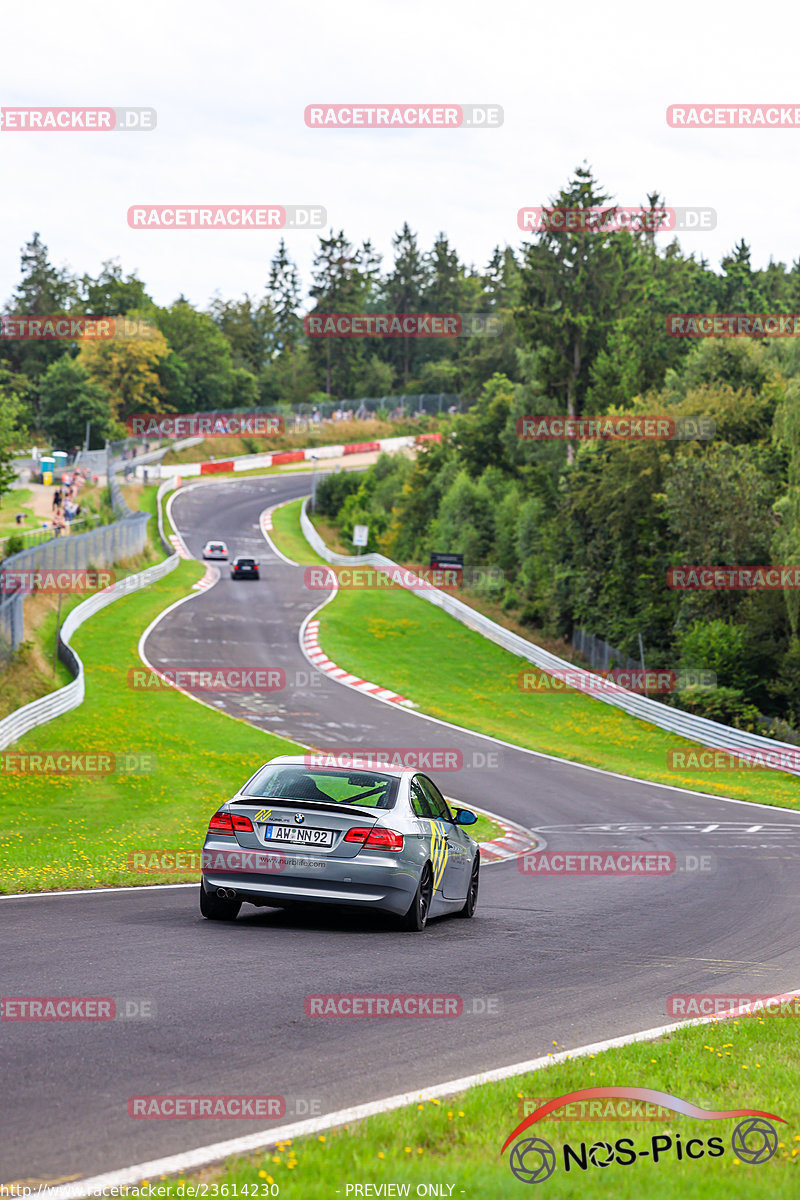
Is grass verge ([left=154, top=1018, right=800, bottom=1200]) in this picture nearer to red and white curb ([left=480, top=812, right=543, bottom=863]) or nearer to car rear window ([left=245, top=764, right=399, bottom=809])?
car rear window ([left=245, top=764, right=399, bottom=809])

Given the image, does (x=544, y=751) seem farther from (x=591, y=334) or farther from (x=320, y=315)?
(x=320, y=315)

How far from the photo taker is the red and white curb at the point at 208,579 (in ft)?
187

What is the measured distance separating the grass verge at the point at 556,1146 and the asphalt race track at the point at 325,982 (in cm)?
35

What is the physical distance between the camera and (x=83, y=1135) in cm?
490

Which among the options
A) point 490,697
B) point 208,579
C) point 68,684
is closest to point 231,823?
point 68,684

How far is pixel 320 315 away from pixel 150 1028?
489 ft

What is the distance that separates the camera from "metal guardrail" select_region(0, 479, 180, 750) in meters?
27.1

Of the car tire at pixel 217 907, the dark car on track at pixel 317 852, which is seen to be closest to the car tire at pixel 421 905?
the dark car on track at pixel 317 852

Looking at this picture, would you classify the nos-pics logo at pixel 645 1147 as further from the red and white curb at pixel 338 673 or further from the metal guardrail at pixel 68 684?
the red and white curb at pixel 338 673

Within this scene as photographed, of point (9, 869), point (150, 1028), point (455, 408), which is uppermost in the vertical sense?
point (455, 408)

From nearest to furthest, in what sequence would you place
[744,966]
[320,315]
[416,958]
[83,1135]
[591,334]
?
[83,1135] → [416,958] → [744,966] → [591,334] → [320,315]

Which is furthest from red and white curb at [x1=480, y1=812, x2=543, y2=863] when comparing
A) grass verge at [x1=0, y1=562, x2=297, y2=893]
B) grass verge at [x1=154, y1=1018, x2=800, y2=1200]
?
grass verge at [x1=154, y1=1018, x2=800, y2=1200]

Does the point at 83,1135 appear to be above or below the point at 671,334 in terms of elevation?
below

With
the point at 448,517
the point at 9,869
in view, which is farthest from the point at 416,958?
the point at 448,517
